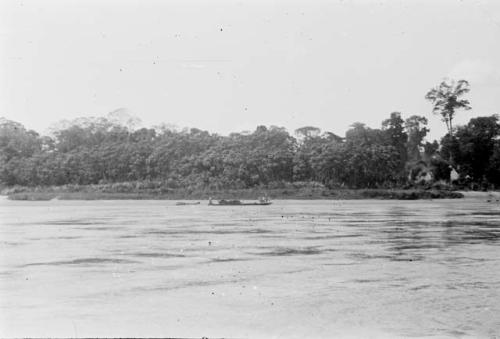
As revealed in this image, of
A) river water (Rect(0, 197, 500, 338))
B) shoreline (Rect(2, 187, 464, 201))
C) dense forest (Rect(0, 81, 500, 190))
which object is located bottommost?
river water (Rect(0, 197, 500, 338))

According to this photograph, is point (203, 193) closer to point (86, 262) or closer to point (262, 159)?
point (262, 159)

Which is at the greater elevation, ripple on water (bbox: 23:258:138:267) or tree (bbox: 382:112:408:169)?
tree (bbox: 382:112:408:169)

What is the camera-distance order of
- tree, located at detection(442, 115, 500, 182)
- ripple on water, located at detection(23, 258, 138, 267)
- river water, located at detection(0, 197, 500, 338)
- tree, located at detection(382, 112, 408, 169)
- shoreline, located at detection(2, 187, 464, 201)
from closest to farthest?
river water, located at detection(0, 197, 500, 338) → ripple on water, located at detection(23, 258, 138, 267) → shoreline, located at detection(2, 187, 464, 201) → tree, located at detection(442, 115, 500, 182) → tree, located at detection(382, 112, 408, 169)

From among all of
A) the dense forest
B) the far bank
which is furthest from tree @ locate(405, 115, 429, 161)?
the far bank

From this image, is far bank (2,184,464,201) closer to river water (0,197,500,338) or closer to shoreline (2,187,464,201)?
shoreline (2,187,464,201)

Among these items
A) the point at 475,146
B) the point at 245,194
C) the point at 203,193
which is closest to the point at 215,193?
the point at 203,193

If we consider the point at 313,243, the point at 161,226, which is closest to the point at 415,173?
the point at 161,226

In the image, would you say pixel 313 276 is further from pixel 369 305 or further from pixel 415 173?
pixel 415 173
